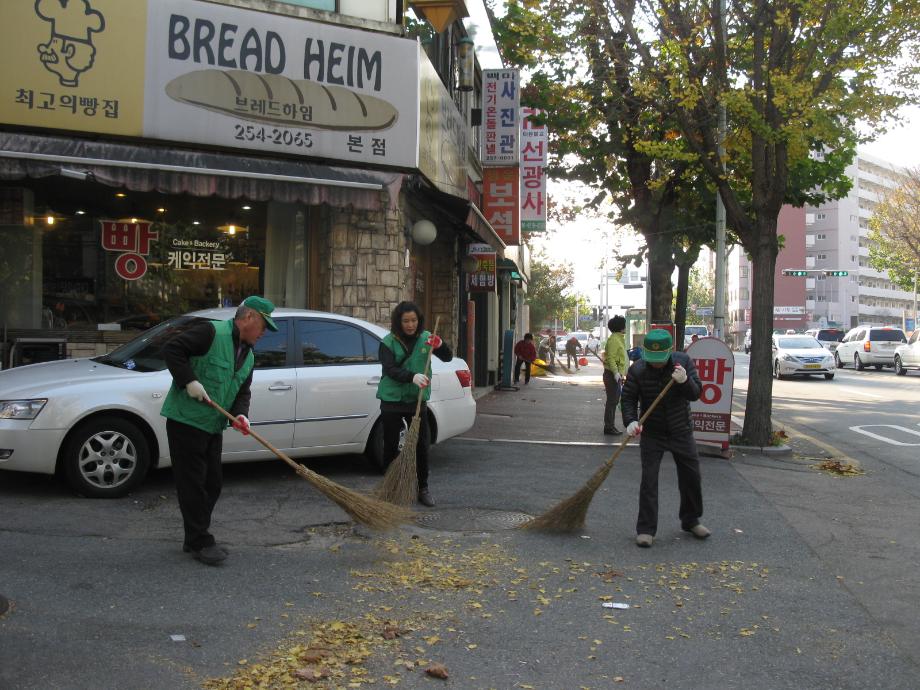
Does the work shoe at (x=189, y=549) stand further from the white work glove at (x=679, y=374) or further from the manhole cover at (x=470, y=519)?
the white work glove at (x=679, y=374)

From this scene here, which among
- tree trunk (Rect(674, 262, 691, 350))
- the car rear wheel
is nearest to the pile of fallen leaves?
the car rear wheel

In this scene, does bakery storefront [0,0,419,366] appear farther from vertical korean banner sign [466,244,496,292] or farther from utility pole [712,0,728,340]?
vertical korean banner sign [466,244,496,292]

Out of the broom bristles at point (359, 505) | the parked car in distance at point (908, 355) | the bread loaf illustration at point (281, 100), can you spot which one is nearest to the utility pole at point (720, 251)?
the bread loaf illustration at point (281, 100)

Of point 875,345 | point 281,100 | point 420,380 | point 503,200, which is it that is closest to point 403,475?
point 420,380

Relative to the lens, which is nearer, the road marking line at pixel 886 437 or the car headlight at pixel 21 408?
the car headlight at pixel 21 408

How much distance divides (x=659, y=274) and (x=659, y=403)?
521 inches

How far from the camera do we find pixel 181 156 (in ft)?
33.0

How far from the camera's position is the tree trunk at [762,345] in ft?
36.1

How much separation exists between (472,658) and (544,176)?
594 inches

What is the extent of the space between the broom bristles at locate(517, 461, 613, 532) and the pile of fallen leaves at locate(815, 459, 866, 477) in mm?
4617

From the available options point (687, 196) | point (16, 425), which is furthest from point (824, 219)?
point (16, 425)

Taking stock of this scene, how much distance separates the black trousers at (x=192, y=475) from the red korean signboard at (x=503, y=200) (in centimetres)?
1273

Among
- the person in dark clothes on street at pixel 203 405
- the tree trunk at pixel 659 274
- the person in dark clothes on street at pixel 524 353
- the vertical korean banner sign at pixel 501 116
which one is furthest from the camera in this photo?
the person in dark clothes on street at pixel 524 353

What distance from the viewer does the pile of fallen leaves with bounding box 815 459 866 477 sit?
30.9ft
